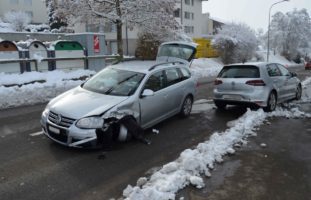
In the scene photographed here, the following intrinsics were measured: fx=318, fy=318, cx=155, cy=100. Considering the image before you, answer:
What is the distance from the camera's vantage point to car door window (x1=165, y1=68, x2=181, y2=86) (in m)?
8.03

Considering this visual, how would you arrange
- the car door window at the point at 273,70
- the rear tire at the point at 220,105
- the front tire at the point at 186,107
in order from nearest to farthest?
the front tire at the point at 186,107 < the car door window at the point at 273,70 < the rear tire at the point at 220,105

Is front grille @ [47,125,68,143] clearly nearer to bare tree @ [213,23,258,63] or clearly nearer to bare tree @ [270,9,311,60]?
bare tree @ [213,23,258,63]

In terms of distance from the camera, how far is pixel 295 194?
4.42m

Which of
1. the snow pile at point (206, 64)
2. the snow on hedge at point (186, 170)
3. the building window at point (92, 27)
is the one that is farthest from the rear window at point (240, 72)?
the snow pile at point (206, 64)

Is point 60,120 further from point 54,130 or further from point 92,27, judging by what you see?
point 92,27

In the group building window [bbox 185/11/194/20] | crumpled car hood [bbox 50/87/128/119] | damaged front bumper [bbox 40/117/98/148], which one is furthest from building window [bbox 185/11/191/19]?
damaged front bumper [bbox 40/117/98/148]

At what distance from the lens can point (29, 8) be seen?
56250 millimetres

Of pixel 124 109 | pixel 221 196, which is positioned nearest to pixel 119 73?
pixel 124 109

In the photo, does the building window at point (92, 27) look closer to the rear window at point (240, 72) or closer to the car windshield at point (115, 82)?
the rear window at point (240, 72)

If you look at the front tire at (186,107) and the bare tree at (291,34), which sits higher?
the bare tree at (291,34)

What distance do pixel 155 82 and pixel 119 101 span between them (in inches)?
57.8

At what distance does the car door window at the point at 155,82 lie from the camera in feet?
23.4

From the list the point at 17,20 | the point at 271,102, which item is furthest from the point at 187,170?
the point at 17,20

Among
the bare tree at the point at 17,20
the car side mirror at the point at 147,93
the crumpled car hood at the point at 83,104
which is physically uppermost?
the bare tree at the point at 17,20
